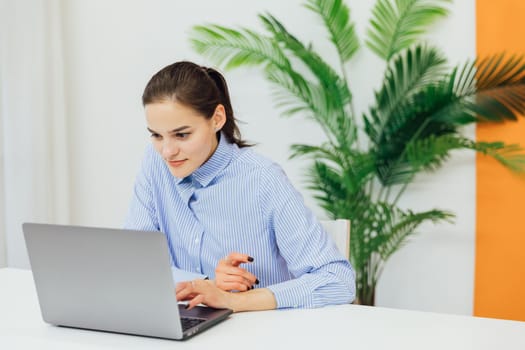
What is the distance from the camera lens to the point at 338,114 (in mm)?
3766

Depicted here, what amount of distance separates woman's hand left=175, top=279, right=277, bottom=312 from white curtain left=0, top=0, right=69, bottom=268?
2.83 meters

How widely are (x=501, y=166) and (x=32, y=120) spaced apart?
2.81m

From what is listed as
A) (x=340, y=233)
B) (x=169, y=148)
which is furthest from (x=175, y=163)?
(x=340, y=233)

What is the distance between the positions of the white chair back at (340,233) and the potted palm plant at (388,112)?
1.45m

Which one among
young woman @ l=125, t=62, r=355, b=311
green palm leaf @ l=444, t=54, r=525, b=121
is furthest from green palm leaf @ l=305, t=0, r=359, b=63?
young woman @ l=125, t=62, r=355, b=311

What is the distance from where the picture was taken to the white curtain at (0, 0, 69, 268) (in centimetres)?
423

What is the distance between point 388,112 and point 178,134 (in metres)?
1.97

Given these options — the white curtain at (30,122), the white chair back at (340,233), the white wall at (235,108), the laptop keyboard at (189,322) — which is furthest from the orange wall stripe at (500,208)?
the white curtain at (30,122)

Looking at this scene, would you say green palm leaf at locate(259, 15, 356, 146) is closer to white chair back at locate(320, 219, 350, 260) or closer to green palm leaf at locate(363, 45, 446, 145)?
green palm leaf at locate(363, 45, 446, 145)

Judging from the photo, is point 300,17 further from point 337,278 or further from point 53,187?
point 337,278

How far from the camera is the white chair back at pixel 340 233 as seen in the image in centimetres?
216

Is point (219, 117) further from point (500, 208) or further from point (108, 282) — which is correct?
point (500, 208)

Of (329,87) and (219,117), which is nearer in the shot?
(219,117)

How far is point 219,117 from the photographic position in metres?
2.11
